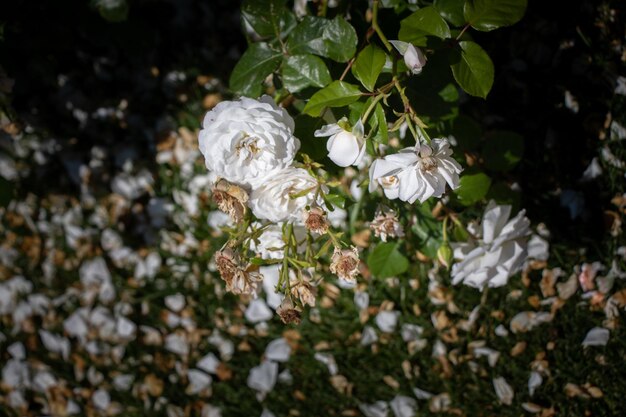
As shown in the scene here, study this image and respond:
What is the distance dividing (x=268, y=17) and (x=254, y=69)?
9 cm

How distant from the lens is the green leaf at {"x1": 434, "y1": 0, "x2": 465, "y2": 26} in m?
0.87

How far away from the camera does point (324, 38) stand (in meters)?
0.92

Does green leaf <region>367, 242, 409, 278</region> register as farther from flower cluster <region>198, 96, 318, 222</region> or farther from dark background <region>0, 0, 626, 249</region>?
dark background <region>0, 0, 626, 249</region>

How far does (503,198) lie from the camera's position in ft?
3.48

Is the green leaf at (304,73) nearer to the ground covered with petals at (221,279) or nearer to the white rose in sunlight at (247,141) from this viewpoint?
the white rose in sunlight at (247,141)

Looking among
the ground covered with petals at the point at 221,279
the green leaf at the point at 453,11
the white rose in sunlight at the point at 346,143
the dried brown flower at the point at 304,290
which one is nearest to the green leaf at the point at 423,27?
the green leaf at the point at 453,11

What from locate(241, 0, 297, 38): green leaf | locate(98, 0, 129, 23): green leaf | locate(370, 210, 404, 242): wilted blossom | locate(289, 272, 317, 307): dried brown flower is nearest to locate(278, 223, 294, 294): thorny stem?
locate(289, 272, 317, 307): dried brown flower

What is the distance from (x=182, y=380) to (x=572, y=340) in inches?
42.0

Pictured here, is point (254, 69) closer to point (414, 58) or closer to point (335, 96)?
point (335, 96)

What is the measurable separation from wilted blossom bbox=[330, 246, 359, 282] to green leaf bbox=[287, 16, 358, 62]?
0.31m

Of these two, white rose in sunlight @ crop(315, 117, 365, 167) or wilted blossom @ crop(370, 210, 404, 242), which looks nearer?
white rose in sunlight @ crop(315, 117, 365, 167)

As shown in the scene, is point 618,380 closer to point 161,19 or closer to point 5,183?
point 5,183

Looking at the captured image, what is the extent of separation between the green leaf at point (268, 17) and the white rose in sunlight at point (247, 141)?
0.25 metres

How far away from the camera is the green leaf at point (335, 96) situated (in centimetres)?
83
